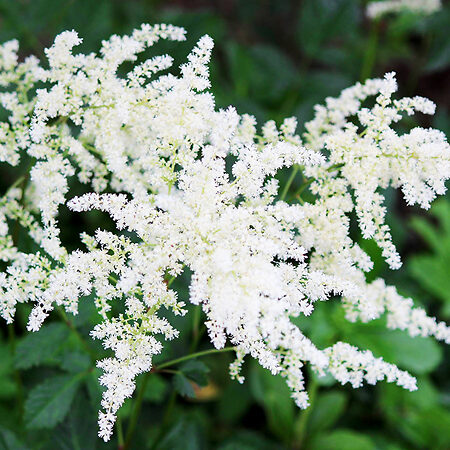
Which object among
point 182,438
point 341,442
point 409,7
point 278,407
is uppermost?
point 409,7

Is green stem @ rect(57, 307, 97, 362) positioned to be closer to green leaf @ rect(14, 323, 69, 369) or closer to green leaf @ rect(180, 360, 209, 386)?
green leaf @ rect(14, 323, 69, 369)

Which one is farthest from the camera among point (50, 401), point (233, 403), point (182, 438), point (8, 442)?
point (233, 403)

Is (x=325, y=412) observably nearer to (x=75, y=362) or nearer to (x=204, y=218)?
(x=75, y=362)

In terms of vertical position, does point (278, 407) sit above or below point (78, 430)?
above

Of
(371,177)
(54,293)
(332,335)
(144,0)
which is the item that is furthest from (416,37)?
(54,293)

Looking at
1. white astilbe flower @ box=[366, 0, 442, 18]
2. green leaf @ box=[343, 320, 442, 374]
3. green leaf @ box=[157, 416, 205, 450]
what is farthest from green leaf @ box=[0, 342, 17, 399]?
white astilbe flower @ box=[366, 0, 442, 18]

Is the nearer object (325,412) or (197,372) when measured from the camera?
(197,372)

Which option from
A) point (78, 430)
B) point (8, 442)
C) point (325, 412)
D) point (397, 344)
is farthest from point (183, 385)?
point (397, 344)
